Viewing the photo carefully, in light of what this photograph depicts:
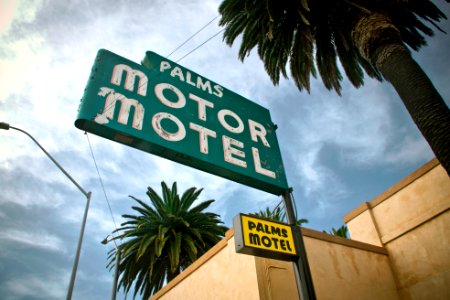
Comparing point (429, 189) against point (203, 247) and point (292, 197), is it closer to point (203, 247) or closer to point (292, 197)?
point (292, 197)

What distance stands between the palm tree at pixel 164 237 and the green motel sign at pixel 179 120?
52.2 feet

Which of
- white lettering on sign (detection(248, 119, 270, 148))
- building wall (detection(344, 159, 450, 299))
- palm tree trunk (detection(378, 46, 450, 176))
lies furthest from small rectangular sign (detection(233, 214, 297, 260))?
building wall (detection(344, 159, 450, 299))

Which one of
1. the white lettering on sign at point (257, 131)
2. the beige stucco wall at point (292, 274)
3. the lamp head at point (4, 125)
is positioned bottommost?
the beige stucco wall at point (292, 274)

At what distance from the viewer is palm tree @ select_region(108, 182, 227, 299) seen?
20.7 meters

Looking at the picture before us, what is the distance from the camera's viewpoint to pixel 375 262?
988 cm

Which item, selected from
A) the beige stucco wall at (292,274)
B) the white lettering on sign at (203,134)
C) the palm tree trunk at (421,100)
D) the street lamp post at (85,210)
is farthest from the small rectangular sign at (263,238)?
the street lamp post at (85,210)

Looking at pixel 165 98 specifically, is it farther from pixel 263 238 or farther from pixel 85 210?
pixel 85 210

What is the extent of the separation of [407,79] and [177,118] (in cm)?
547

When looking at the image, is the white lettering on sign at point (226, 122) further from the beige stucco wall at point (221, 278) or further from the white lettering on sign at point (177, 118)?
the beige stucco wall at point (221, 278)

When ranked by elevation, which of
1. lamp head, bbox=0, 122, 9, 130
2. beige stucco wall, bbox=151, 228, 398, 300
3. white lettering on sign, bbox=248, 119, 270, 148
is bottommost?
beige stucco wall, bbox=151, 228, 398, 300

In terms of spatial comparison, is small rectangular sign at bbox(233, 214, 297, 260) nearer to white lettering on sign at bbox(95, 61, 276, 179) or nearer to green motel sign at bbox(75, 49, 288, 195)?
green motel sign at bbox(75, 49, 288, 195)

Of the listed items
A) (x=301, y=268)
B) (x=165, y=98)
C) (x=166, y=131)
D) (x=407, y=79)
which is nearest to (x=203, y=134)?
(x=166, y=131)

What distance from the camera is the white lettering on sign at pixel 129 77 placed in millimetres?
4359

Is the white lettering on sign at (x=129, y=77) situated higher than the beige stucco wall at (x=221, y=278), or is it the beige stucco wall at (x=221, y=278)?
the white lettering on sign at (x=129, y=77)
